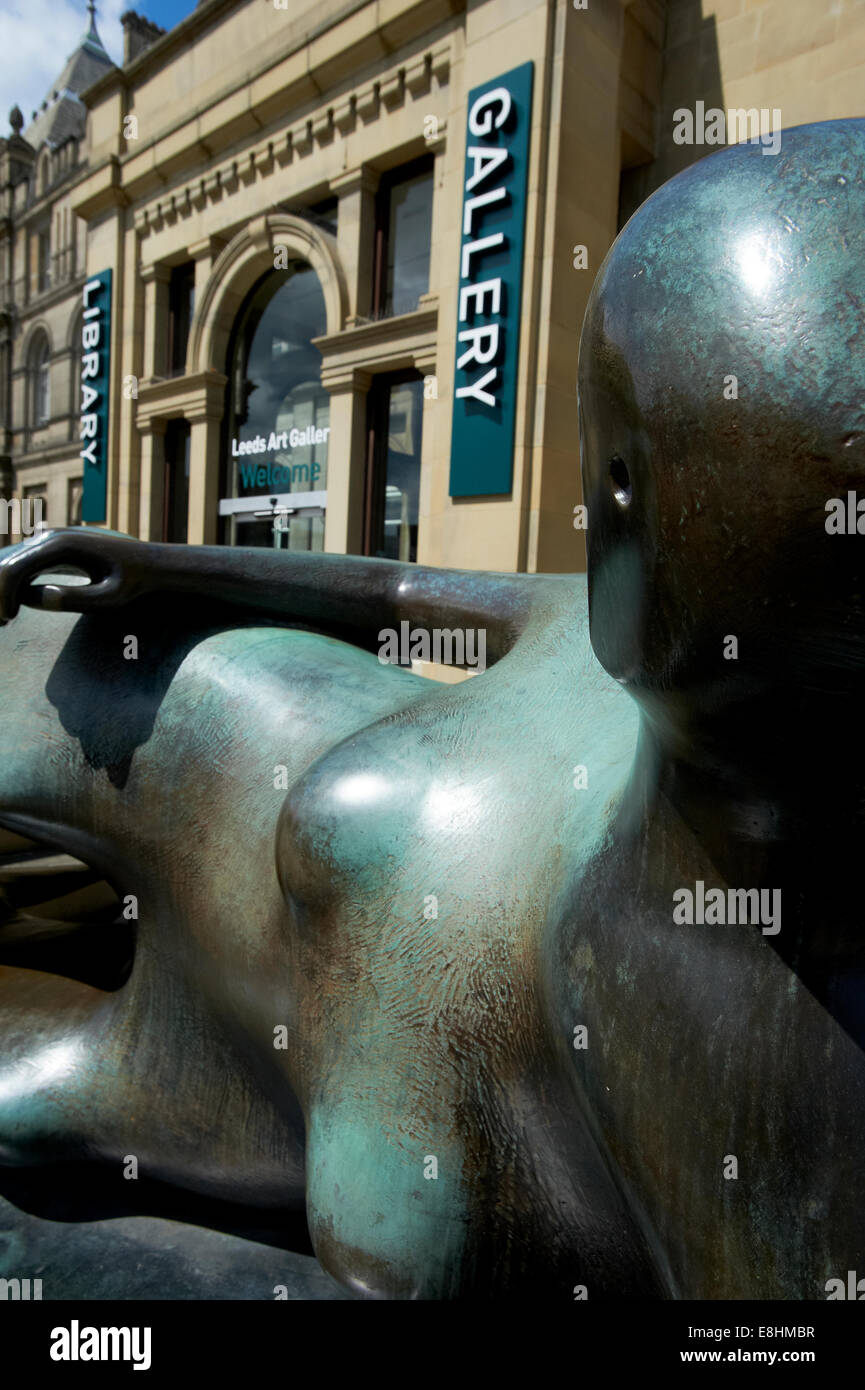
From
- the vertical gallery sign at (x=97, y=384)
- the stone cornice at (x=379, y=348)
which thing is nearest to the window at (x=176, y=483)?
the vertical gallery sign at (x=97, y=384)

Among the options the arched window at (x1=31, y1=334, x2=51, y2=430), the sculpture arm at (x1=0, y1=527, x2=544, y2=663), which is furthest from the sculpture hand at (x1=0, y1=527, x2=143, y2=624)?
the arched window at (x1=31, y1=334, x2=51, y2=430)

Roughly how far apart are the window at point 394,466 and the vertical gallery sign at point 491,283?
1526 millimetres

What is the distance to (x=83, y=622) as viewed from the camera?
1.65 metres

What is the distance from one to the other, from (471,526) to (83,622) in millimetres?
6406

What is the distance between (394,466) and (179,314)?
4991mm

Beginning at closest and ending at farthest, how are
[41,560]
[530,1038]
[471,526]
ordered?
[530,1038], [41,560], [471,526]

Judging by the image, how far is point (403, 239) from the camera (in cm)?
949

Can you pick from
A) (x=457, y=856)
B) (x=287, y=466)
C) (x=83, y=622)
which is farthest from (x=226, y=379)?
(x=457, y=856)

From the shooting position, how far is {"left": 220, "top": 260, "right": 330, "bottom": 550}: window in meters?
10.7

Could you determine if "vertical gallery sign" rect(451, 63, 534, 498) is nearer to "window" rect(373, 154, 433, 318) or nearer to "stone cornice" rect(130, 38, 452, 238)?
"stone cornice" rect(130, 38, 452, 238)

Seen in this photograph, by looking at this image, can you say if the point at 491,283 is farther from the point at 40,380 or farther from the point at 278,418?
the point at 40,380

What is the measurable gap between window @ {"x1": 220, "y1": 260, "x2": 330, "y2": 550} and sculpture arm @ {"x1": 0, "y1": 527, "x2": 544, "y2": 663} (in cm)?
879

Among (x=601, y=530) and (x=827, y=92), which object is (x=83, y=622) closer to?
(x=601, y=530)
